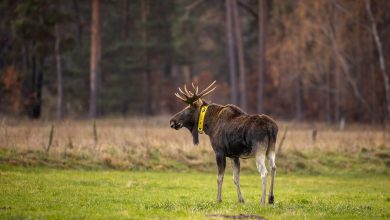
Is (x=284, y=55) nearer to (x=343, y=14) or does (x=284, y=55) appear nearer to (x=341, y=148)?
(x=343, y=14)

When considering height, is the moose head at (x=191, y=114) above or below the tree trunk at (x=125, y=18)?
below

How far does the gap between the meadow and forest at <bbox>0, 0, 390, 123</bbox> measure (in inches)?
682

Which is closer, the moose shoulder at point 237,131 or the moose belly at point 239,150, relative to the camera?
the moose shoulder at point 237,131

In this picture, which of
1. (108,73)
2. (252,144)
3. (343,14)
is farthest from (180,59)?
(252,144)

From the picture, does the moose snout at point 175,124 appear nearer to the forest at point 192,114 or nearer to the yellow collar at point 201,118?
the forest at point 192,114

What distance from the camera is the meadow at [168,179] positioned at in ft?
46.2

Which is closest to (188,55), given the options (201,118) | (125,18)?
(125,18)

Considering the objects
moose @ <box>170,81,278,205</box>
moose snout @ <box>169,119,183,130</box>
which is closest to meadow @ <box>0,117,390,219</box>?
moose @ <box>170,81,278,205</box>

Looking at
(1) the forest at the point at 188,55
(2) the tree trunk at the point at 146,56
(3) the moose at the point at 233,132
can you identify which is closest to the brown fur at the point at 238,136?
(3) the moose at the point at 233,132

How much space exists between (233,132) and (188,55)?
5554 cm

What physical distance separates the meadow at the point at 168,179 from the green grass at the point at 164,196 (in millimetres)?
23

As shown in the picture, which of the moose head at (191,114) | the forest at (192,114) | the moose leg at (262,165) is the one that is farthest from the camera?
the moose head at (191,114)

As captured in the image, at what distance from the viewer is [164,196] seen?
17.7 m

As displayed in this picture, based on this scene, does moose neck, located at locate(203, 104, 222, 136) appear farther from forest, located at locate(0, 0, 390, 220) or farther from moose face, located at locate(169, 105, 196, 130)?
moose face, located at locate(169, 105, 196, 130)
